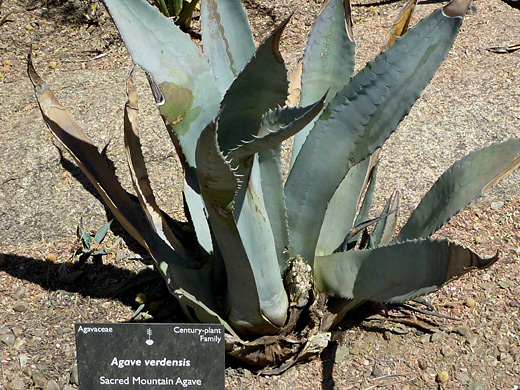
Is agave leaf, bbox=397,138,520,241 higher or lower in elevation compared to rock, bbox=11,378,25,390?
higher

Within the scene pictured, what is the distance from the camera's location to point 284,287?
1562 millimetres

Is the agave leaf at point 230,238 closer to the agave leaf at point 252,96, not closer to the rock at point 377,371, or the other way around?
the agave leaf at point 252,96

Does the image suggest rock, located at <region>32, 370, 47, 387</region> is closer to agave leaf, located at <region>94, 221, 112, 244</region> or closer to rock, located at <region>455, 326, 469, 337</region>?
agave leaf, located at <region>94, 221, 112, 244</region>

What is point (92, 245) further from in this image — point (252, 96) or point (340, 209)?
point (252, 96)

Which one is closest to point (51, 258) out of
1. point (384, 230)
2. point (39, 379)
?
point (39, 379)

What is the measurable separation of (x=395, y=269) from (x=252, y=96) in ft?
1.63

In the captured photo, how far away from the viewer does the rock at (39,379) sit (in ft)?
5.42

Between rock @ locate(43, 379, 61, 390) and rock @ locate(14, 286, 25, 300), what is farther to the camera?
rock @ locate(14, 286, 25, 300)

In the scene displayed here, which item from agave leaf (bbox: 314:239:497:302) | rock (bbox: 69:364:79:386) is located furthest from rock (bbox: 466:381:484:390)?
rock (bbox: 69:364:79:386)

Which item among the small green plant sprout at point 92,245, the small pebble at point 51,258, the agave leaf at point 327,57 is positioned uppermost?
the agave leaf at point 327,57

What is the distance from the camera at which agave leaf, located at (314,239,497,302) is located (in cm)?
124

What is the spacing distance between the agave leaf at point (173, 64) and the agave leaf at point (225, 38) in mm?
134

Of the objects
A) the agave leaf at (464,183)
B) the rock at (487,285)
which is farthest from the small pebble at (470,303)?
the agave leaf at (464,183)

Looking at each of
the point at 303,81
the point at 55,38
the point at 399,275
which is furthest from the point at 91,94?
the point at 399,275
